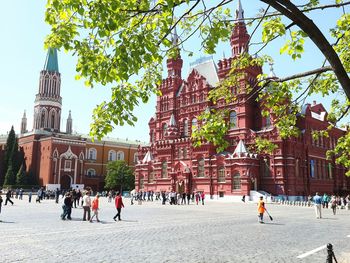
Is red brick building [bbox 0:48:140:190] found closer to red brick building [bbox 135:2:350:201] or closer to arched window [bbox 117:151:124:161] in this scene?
arched window [bbox 117:151:124:161]

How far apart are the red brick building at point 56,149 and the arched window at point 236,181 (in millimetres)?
40143

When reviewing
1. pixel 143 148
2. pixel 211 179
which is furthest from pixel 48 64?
pixel 211 179

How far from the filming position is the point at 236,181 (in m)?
49.5

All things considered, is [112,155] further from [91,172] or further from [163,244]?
[163,244]

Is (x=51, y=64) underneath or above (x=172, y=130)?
above

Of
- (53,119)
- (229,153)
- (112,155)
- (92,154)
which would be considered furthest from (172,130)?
(53,119)

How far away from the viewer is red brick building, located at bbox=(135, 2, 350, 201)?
159 ft

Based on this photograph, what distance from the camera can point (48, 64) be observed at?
82438 mm

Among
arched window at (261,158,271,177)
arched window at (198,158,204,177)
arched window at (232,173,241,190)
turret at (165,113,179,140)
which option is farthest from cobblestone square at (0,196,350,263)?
turret at (165,113,179,140)

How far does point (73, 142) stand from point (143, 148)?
18767mm

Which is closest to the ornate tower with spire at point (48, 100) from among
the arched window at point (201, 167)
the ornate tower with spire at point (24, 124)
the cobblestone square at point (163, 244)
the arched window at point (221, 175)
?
the ornate tower with spire at point (24, 124)

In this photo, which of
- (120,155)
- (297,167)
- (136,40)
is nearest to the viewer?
(136,40)

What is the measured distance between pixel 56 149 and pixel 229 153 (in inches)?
1531

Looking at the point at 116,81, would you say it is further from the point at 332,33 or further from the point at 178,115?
the point at 178,115
